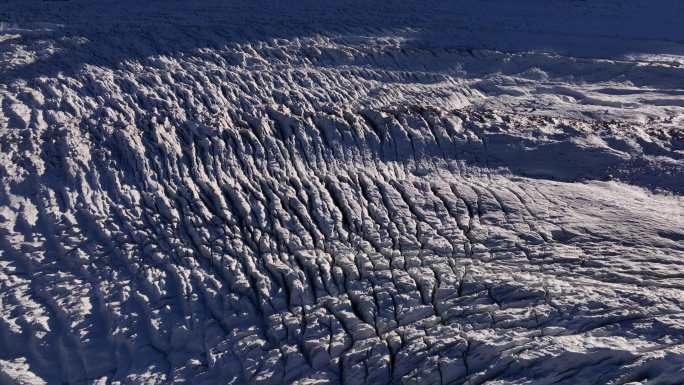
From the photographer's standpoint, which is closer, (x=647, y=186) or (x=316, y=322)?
(x=316, y=322)

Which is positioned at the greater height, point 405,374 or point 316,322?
point 316,322

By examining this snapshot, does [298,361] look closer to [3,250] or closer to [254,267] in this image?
[254,267]

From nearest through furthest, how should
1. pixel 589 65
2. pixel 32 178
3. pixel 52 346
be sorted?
pixel 52 346
pixel 32 178
pixel 589 65

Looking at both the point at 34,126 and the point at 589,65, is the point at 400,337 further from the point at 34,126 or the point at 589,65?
the point at 589,65

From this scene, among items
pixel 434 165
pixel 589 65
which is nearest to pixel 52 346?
pixel 434 165

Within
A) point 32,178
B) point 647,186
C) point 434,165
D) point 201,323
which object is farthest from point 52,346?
point 647,186

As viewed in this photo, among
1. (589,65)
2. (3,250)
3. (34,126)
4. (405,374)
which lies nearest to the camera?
(405,374)

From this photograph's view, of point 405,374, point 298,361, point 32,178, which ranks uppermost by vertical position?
point 32,178
